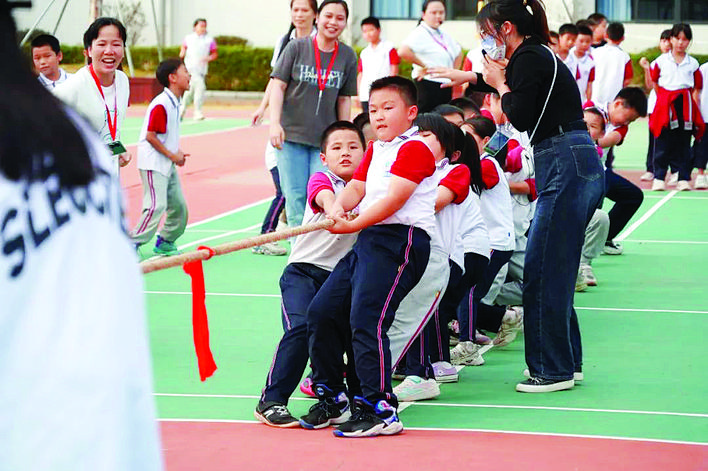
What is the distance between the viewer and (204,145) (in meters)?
20.1

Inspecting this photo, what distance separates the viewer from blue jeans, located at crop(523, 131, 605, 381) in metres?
5.55

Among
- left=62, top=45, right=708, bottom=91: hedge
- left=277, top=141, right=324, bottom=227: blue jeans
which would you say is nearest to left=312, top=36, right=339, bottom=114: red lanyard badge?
left=277, top=141, right=324, bottom=227: blue jeans

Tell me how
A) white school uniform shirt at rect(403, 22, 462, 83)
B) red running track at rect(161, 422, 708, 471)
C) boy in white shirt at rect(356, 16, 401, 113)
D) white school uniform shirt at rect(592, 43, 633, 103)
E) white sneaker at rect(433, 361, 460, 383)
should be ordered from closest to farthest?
red running track at rect(161, 422, 708, 471), white sneaker at rect(433, 361, 460, 383), white school uniform shirt at rect(403, 22, 462, 83), white school uniform shirt at rect(592, 43, 633, 103), boy in white shirt at rect(356, 16, 401, 113)

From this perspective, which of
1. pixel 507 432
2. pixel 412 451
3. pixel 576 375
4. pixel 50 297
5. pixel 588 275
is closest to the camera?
pixel 50 297

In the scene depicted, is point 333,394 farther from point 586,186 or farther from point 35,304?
point 35,304

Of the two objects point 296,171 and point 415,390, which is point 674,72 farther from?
point 415,390

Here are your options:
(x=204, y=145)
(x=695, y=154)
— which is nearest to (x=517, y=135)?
(x=695, y=154)

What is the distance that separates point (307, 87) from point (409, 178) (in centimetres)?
384

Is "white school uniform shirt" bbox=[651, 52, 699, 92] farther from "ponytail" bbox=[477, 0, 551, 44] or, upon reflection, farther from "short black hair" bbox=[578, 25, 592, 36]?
"ponytail" bbox=[477, 0, 551, 44]

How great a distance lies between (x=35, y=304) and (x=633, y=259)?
9.28 metres

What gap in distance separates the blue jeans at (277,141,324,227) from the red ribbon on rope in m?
3.83

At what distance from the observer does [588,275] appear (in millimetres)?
8891

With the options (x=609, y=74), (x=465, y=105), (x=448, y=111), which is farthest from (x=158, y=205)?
(x=609, y=74)

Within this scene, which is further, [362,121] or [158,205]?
[158,205]
